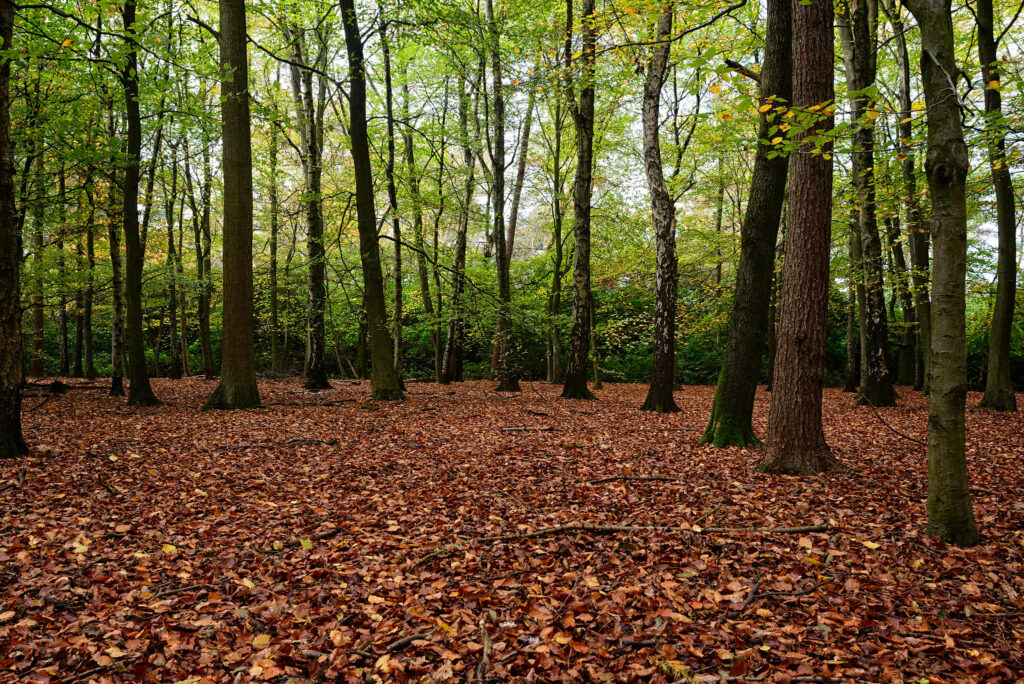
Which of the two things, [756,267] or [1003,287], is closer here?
[756,267]

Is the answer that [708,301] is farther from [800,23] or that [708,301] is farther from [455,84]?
[800,23]

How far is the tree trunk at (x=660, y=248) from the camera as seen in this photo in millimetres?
10992

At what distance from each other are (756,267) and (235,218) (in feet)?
29.9

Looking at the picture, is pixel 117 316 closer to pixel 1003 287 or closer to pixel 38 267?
pixel 38 267

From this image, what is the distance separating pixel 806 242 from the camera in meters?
5.72

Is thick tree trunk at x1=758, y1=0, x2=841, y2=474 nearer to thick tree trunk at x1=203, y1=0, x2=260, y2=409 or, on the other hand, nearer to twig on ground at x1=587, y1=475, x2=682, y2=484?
twig on ground at x1=587, y1=475, x2=682, y2=484

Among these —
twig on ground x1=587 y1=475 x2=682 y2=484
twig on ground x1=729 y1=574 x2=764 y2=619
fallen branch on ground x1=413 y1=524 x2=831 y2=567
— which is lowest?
twig on ground x1=729 y1=574 x2=764 y2=619

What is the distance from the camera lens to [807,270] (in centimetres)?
572

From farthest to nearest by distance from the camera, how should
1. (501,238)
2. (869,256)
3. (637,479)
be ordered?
(501,238)
(869,256)
(637,479)

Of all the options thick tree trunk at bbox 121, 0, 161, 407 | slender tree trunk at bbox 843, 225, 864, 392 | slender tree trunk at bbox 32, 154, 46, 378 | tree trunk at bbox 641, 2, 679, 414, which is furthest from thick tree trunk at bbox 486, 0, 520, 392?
slender tree trunk at bbox 32, 154, 46, 378

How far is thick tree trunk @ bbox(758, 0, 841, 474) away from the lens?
570cm

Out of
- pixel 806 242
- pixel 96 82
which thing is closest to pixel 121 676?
pixel 806 242

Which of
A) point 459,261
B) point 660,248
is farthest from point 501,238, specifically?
point 660,248

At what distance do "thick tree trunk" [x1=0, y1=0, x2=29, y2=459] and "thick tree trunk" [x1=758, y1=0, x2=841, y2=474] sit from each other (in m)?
8.75
